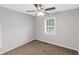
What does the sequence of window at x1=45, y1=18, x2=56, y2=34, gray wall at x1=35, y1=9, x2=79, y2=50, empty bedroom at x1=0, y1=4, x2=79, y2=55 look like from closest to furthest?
1. empty bedroom at x1=0, y1=4, x2=79, y2=55
2. gray wall at x1=35, y1=9, x2=79, y2=50
3. window at x1=45, y1=18, x2=56, y2=34

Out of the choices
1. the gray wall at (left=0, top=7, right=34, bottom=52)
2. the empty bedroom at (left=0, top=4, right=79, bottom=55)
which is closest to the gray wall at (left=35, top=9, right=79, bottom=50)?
the empty bedroom at (left=0, top=4, right=79, bottom=55)

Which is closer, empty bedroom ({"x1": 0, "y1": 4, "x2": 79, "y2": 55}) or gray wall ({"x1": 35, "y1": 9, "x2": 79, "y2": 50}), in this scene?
empty bedroom ({"x1": 0, "y1": 4, "x2": 79, "y2": 55})

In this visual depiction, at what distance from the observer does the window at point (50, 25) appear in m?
4.12

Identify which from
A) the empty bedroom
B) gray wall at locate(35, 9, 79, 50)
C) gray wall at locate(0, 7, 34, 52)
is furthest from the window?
gray wall at locate(0, 7, 34, 52)

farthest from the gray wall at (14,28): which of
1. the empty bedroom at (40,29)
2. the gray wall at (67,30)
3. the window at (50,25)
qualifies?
the gray wall at (67,30)

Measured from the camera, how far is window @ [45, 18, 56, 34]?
4.12 metres

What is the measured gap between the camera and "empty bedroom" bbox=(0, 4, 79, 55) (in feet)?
9.21

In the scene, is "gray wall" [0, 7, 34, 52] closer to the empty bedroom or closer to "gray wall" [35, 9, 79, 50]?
the empty bedroom

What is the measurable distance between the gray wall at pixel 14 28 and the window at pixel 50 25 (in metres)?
1.06

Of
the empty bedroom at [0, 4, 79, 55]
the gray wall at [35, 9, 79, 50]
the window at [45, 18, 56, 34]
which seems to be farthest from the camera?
the window at [45, 18, 56, 34]

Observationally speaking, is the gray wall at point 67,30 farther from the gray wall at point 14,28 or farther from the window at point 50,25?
the gray wall at point 14,28

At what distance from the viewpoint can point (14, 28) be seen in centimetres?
340

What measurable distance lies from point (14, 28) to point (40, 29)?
190 centimetres

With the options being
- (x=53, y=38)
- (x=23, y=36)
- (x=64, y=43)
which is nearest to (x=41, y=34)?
(x=53, y=38)
